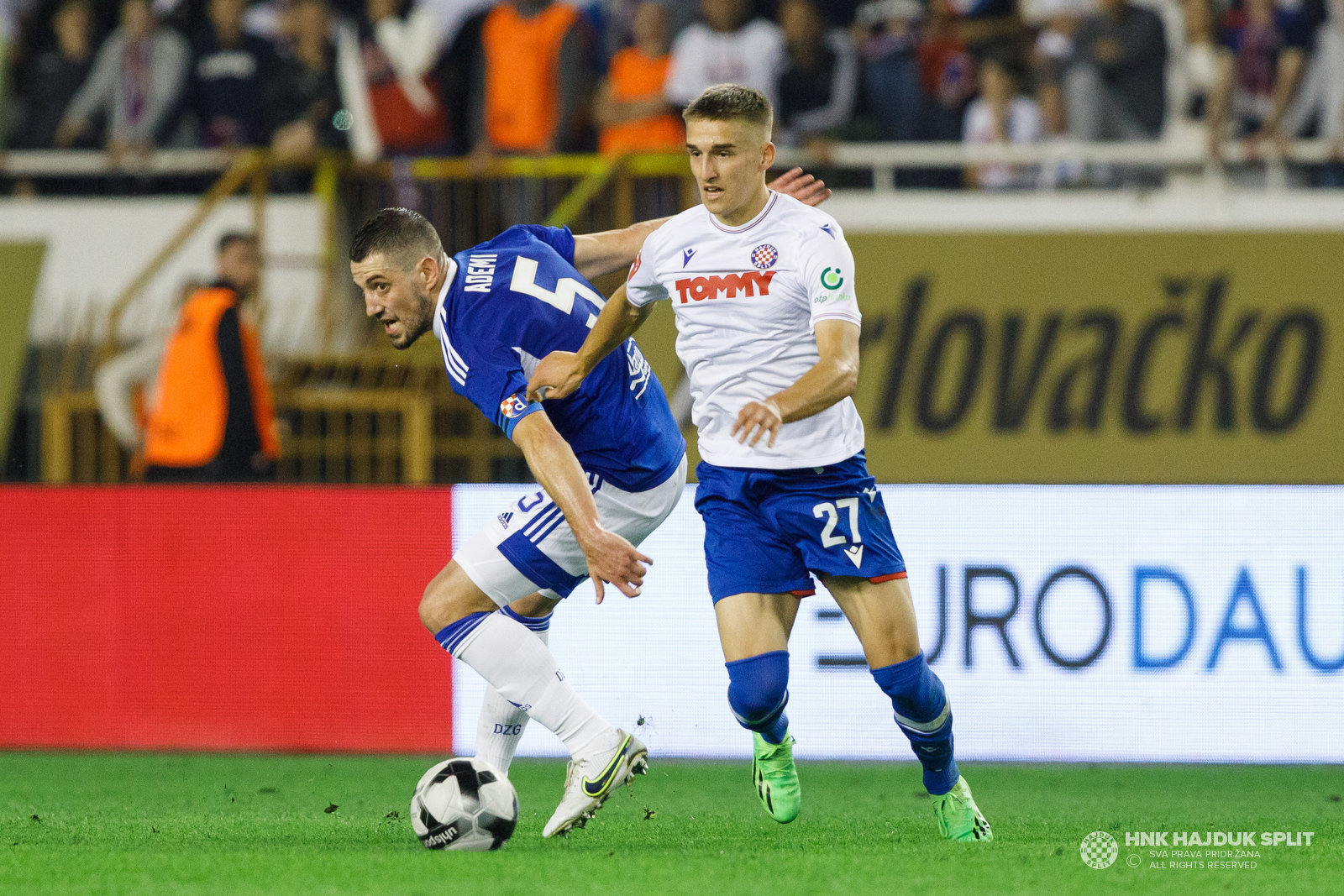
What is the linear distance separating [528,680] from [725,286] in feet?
4.37

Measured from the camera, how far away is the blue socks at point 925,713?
5289mm

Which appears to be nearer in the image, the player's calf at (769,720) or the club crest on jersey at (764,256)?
the club crest on jersey at (764,256)

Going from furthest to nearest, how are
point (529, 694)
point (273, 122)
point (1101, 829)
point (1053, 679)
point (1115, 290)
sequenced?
point (273, 122), point (1115, 290), point (1053, 679), point (1101, 829), point (529, 694)

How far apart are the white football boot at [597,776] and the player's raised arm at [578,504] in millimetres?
606

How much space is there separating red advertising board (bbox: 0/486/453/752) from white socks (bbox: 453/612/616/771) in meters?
2.98

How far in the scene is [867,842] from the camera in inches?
219

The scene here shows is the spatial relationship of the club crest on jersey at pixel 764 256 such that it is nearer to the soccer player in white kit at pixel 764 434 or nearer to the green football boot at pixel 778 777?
the soccer player in white kit at pixel 764 434

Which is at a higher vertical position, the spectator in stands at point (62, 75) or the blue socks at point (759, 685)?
the spectator in stands at point (62, 75)

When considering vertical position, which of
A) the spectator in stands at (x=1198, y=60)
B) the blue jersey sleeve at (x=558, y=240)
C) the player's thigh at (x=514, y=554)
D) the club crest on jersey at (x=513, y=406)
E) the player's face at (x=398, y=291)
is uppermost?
the spectator in stands at (x=1198, y=60)

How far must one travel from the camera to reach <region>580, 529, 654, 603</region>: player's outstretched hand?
16.3 feet

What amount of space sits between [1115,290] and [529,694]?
641 cm

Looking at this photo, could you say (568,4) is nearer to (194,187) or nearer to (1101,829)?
(194,187)

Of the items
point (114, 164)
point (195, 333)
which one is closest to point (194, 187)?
point (114, 164)

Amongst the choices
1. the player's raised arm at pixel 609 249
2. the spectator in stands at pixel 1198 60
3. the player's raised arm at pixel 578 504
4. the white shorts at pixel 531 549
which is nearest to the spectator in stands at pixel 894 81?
the spectator in stands at pixel 1198 60
